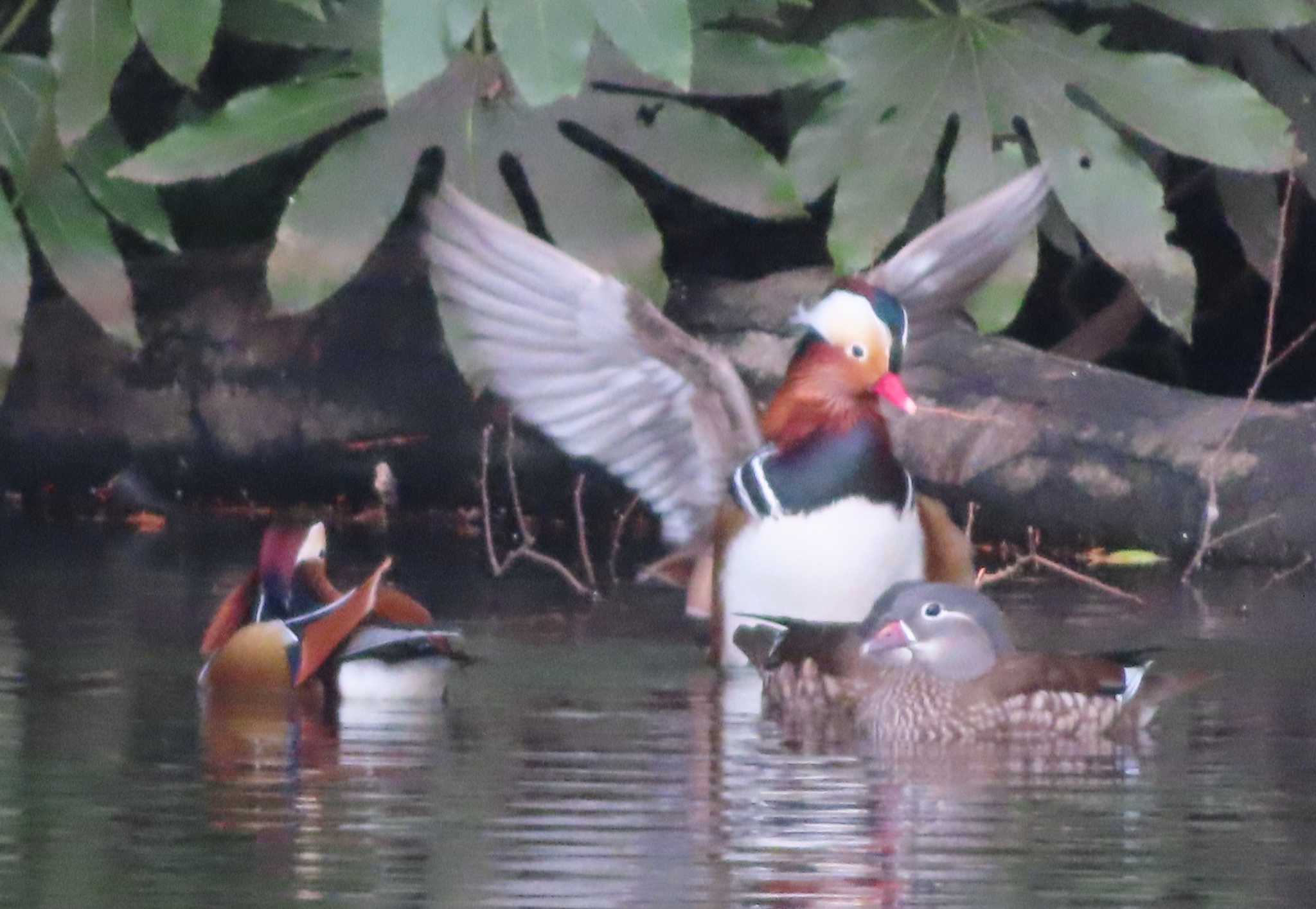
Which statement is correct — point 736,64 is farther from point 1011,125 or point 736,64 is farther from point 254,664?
point 254,664

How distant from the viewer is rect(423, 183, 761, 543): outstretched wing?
5930mm

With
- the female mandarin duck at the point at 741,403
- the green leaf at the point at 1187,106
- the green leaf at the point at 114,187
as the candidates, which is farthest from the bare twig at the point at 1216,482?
the green leaf at the point at 114,187

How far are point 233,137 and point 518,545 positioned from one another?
1.73 m

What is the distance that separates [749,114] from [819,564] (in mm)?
3226

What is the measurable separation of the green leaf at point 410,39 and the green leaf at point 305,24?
1.07 metres

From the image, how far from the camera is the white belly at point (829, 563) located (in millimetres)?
5578

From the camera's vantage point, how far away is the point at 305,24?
6.60 meters

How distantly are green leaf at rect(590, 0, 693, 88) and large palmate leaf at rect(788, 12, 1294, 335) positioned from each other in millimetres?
974

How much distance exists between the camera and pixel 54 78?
6.48 meters

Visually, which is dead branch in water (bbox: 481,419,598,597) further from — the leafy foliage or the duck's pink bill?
the duck's pink bill

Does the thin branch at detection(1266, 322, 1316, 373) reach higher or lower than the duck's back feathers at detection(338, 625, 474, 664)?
higher

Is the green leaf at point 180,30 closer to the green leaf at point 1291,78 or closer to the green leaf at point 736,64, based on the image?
the green leaf at point 736,64

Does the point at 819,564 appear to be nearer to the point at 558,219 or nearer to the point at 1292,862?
the point at 558,219

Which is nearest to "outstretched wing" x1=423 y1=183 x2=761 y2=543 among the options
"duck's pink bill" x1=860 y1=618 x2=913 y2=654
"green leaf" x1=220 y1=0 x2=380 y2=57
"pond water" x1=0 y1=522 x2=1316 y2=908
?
"pond water" x1=0 y1=522 x2=1316 y2=908
